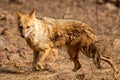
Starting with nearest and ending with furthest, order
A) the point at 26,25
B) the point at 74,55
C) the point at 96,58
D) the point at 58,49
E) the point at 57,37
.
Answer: the point at 26,25 → the point at 96,58 → the point at 57,37 → the point at 74,55 → the point at 58,49

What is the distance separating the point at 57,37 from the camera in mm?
12000

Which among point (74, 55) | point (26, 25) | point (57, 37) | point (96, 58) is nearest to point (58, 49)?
point (74, 55)

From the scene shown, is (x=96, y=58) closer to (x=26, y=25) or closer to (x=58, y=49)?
(x=26, y=25)

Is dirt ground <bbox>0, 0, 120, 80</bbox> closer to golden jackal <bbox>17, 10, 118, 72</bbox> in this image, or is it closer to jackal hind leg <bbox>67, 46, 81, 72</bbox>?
jackal hind leg <bbox>67, 46, 81, 72</bbox>

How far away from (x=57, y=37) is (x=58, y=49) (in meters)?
2.20

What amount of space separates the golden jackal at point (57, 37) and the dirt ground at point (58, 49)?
1.15 ft

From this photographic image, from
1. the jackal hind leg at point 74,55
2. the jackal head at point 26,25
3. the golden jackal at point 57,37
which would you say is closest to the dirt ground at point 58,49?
the jackal hind leg at point 74,55

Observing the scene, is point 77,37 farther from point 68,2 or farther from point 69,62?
point 68,2

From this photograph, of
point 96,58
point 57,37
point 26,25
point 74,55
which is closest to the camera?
point 26,25

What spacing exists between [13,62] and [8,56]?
40 cm

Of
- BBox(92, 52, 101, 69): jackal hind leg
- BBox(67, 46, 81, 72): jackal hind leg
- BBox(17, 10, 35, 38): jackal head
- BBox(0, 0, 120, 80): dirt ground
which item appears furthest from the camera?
BBox(67, 46, 81, 72): jackal hind leg

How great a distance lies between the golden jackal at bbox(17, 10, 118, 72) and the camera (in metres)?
11.6

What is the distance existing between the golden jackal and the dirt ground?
0.35 m

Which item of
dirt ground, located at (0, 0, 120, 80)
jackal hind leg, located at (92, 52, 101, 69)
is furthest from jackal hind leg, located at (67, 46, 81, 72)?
jackal hind leg, located at (92, 52, 101, 69)
